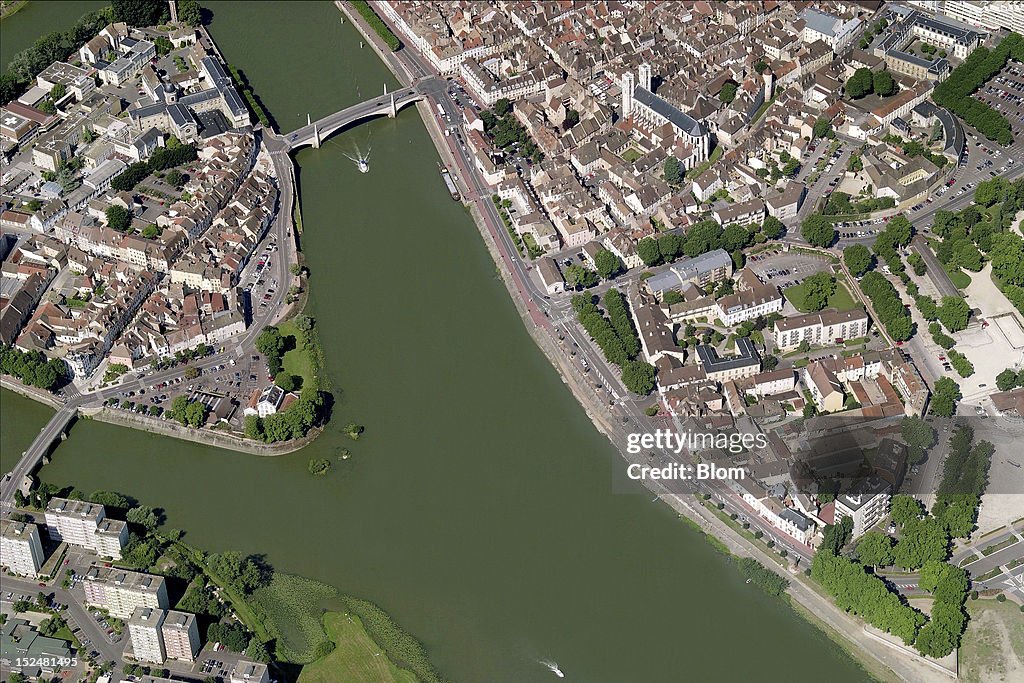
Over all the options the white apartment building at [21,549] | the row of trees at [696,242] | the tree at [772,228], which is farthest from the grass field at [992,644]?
the white apartment building at [21,549]

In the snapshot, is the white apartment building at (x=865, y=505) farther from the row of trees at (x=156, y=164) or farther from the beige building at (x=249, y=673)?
the row of trees at (x=156, y=164)

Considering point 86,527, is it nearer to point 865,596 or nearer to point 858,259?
point 865,596

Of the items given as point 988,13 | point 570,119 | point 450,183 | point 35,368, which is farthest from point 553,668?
point 988,13

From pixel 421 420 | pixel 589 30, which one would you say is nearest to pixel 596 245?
pixel 421 420

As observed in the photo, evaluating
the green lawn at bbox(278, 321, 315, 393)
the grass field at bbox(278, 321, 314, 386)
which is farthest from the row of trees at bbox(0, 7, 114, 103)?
the grass field at bbox(278, 321, 314, 386)

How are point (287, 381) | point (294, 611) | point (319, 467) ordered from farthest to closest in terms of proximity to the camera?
point (287, 381) → point (319, 467) → point (294, 611)
